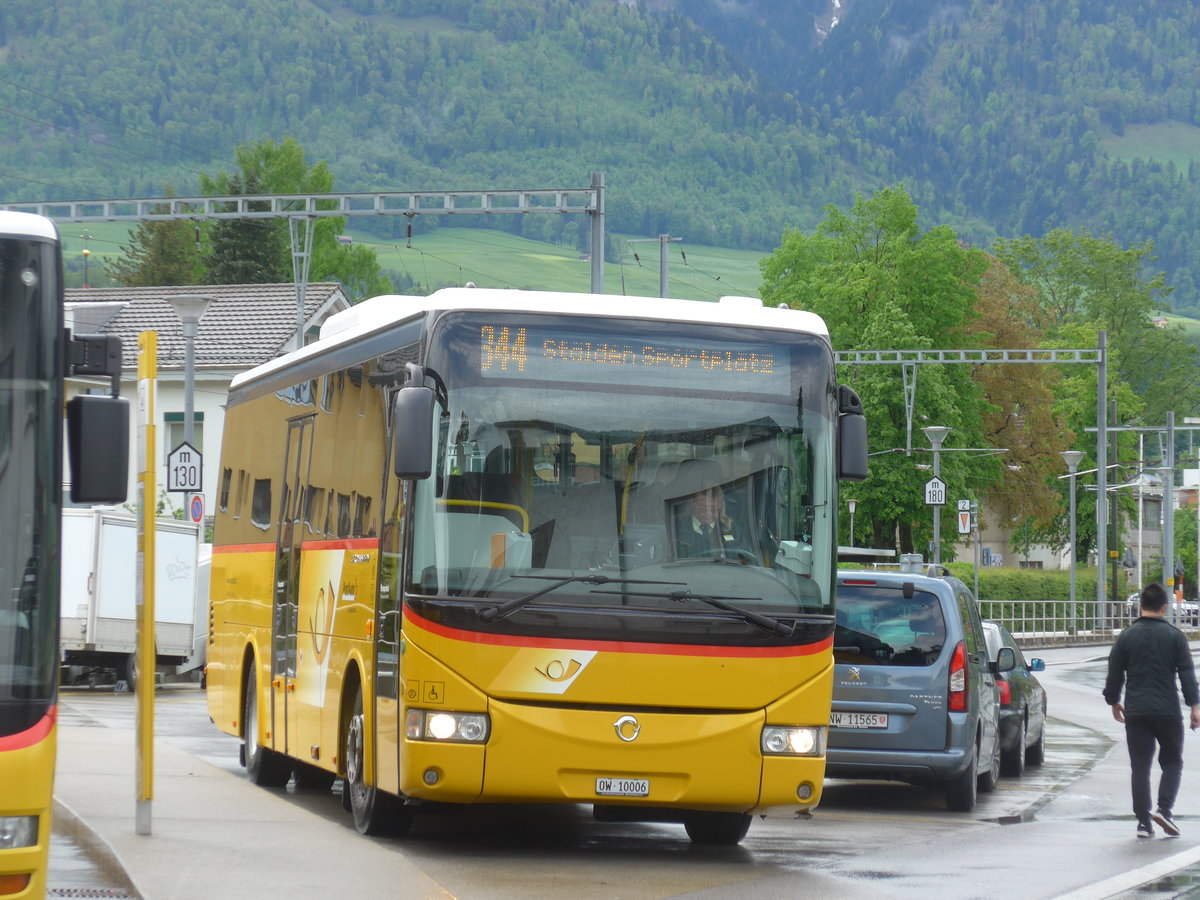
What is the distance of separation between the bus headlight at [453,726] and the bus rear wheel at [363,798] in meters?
1.06

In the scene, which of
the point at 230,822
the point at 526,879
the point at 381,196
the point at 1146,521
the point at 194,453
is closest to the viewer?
the point at 526,879

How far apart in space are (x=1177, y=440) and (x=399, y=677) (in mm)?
179259

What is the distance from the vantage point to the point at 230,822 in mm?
12547

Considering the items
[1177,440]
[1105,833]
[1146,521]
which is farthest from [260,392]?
[1177,440]

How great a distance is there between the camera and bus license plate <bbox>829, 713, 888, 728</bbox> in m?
15.7

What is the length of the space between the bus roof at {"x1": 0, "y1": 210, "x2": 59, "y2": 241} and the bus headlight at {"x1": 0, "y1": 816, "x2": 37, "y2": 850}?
2054mm

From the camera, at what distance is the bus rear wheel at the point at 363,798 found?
12.2 m

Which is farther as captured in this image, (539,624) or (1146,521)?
(1146,521)

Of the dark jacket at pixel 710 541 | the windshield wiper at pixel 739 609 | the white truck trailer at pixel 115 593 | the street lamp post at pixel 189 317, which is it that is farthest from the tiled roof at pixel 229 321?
the windshield wiper at pixel 739 609

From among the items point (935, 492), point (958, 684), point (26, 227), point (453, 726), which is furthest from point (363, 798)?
point (935, 492)

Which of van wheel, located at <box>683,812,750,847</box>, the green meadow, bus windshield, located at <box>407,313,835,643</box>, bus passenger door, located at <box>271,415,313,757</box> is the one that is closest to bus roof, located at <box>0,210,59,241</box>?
bus windshield, located at <box>407,313,835,643</box>

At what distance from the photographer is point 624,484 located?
11297mm

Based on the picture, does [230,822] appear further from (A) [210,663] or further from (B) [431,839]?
(A) [210,663]

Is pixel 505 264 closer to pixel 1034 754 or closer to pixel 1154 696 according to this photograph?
pixel 1034 754
